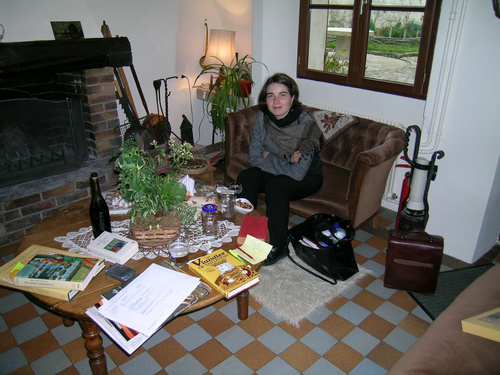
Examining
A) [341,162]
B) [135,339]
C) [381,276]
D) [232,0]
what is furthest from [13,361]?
[232,0]

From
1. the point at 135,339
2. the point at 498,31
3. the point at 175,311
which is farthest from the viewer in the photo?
the point at 498,31

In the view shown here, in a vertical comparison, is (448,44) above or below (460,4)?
below

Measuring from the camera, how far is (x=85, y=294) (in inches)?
64.8

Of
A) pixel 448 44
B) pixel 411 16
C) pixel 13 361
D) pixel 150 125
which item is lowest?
pixel 13 361

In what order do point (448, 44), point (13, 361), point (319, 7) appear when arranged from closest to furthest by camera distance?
point (13, 361) < point (448, 44) < point (319, 7)

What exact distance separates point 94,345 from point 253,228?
87 cm

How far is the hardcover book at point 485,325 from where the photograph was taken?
1.51m

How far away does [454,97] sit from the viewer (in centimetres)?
260

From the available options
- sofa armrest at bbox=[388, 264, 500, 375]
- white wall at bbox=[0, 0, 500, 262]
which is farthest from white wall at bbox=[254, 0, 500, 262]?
sofa armrest at bbox=[388, 264, 500, 375]

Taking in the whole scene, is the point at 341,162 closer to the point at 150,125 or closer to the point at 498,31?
the point at 498,31

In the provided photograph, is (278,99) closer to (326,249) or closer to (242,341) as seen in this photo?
(326,249)

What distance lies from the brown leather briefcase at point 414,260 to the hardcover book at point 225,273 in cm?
99

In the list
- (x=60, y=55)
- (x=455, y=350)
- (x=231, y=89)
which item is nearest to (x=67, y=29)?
(x=60, y=55)

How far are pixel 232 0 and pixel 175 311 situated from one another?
3.77 metres
